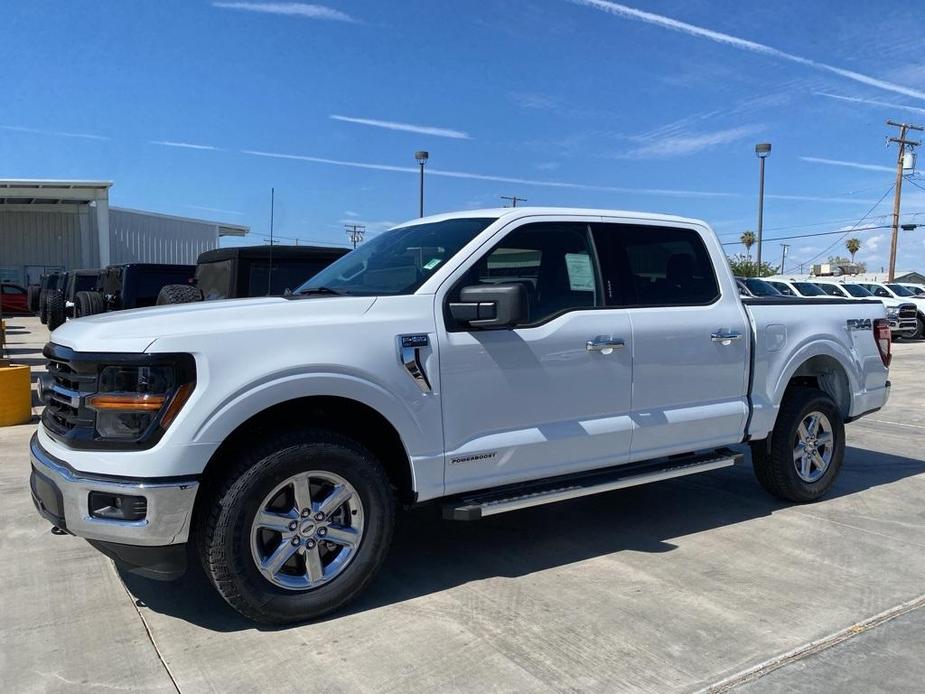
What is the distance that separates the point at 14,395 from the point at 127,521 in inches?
260

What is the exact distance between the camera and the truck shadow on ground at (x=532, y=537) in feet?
13.3

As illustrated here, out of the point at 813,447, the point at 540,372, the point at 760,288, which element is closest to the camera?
the point at 540,372

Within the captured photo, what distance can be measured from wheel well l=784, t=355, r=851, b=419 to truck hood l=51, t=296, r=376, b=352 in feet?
11.7

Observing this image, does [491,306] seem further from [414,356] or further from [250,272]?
[250,272]

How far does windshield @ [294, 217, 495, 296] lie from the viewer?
4.18 metres

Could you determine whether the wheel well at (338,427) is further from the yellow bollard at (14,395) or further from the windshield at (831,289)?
the windshield at (831,289)

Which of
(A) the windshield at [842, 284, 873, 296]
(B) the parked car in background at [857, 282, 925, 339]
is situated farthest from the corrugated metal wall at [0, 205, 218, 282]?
(B) the parked car in background at [857, 282, 925, 339]

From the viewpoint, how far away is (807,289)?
83.1ft

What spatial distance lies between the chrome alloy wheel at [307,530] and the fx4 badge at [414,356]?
593 mm

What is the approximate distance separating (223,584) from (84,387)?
105 centimetres

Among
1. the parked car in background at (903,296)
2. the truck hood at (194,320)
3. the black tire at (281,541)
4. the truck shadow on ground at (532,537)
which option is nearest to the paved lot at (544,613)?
the truck shadow on ground at (532,537)

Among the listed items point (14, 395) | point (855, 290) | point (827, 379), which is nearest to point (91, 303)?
point (14, 395)

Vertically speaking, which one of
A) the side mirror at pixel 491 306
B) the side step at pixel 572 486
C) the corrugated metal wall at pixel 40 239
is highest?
the corrugated metal wall at pixel 40 239

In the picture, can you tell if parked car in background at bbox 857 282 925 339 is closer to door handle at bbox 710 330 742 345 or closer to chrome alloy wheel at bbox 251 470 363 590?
door handle at bbox 710 330 742 345
